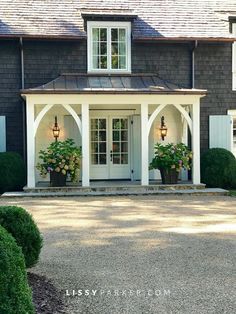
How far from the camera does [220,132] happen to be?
17047 millimetres

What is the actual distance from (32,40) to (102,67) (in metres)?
2.45

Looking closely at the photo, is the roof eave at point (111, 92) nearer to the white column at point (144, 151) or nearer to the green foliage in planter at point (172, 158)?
the white column at point (144, 151)

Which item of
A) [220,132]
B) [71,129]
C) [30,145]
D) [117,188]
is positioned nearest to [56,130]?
[71,129]

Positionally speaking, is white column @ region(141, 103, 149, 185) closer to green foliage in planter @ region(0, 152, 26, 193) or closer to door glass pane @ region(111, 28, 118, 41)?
door glass pane @ region(111, 28, 118, 41)

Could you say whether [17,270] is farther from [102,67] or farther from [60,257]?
[102,67]

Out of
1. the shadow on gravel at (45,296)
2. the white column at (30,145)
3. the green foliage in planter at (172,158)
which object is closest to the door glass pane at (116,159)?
the green foliage in planter at (172,158)

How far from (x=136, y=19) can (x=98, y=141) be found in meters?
4.46

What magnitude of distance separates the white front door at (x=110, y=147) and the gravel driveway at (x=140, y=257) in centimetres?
533

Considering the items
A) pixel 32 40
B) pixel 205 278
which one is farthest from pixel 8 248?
pixel 32 40

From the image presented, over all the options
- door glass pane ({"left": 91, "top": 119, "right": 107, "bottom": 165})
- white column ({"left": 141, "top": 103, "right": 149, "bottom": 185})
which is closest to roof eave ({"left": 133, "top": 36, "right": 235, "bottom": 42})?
white column ({"left": 141, "top": 103, "right": 149, "bottom": 185})

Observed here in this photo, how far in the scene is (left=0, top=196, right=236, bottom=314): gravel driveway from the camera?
4766 mm

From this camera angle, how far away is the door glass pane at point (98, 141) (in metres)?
16.9

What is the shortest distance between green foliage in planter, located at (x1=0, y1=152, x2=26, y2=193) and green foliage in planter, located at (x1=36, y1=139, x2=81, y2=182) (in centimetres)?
98

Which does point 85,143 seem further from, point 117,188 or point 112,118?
point 112,118
